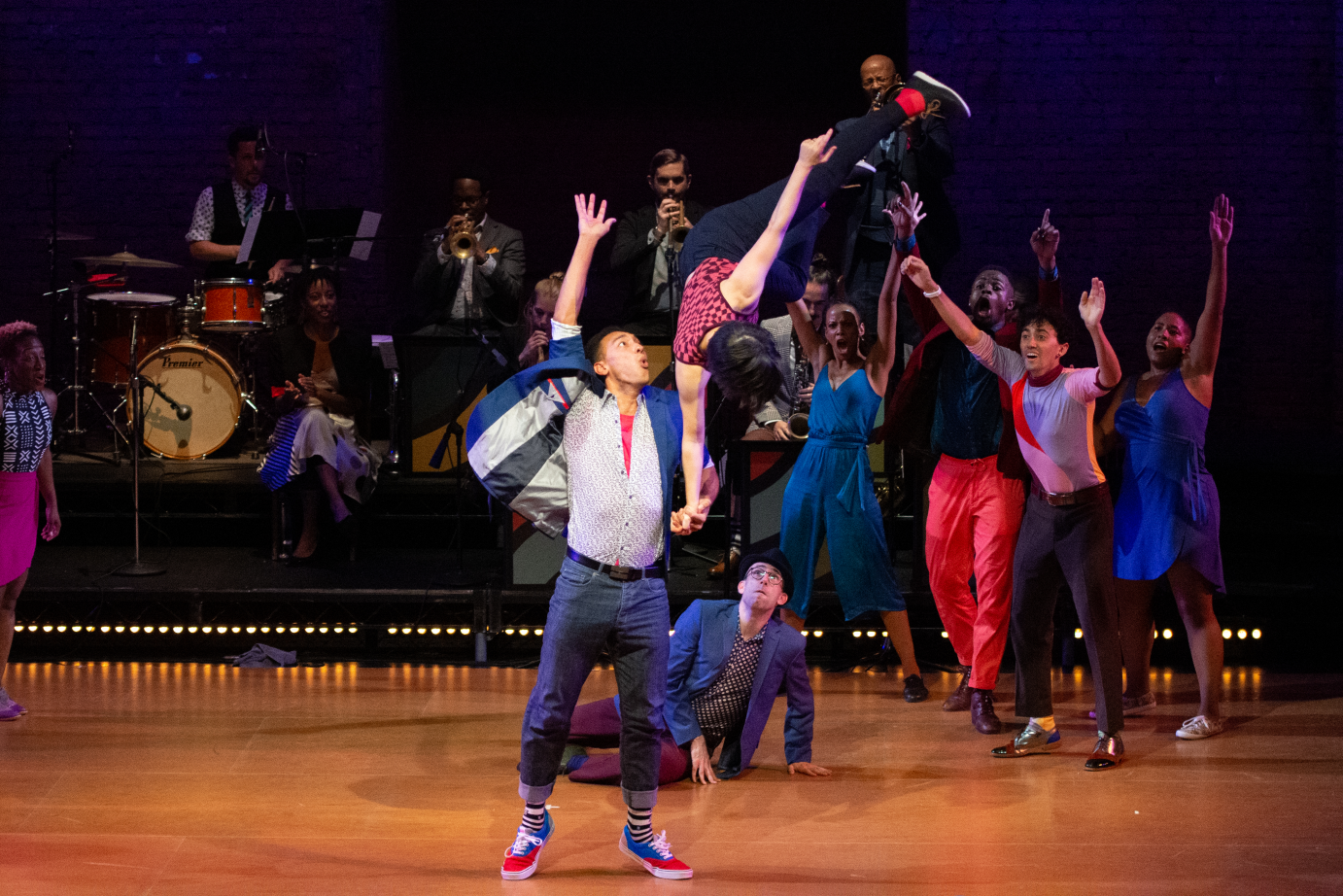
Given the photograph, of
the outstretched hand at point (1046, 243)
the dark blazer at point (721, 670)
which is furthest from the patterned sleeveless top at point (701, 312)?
the outstretched hand at point (1046, 243)

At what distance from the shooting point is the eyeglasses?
450 centimetres

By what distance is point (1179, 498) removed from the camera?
4.96 meters

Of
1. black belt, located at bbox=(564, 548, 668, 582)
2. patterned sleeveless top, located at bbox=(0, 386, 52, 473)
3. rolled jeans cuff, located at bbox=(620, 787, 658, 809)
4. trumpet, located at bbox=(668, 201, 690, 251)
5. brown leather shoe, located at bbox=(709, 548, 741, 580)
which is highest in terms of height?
trumpet, located at bbox=(668, 201, 690, 251)

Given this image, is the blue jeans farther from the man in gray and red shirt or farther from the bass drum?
the bass drum

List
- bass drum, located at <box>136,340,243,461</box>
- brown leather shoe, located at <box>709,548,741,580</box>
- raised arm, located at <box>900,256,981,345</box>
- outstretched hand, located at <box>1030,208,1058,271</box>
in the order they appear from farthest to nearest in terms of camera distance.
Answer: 1. bass drum, located at <box>136,340,243,461</box>
2. brown leather shoe, located at <box>709,548,741,580</box>
3. outstretched hand, located at <box>1030,208,1058,271</box>
4. raised arm, located at <box>900,256,981,345</box>

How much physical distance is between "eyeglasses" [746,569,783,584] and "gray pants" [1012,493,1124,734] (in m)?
0.87

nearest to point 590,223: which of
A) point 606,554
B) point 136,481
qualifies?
point 606,554

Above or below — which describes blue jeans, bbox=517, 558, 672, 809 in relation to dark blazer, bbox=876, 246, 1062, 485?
below

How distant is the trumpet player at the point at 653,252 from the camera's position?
666 cm

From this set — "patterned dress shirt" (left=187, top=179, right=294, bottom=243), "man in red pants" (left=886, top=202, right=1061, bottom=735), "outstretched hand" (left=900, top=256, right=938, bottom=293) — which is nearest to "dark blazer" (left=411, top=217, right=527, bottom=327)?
"patterned dress shirt" (left=187, top=179, right=294, bottom=243)

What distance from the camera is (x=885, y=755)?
4.84 metres

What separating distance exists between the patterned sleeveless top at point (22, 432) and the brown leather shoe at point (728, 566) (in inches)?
105

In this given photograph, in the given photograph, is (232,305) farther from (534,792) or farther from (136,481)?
(534,792)

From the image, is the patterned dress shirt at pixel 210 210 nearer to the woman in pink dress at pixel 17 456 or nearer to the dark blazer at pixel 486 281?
the dark blazer at pixel 486 281
